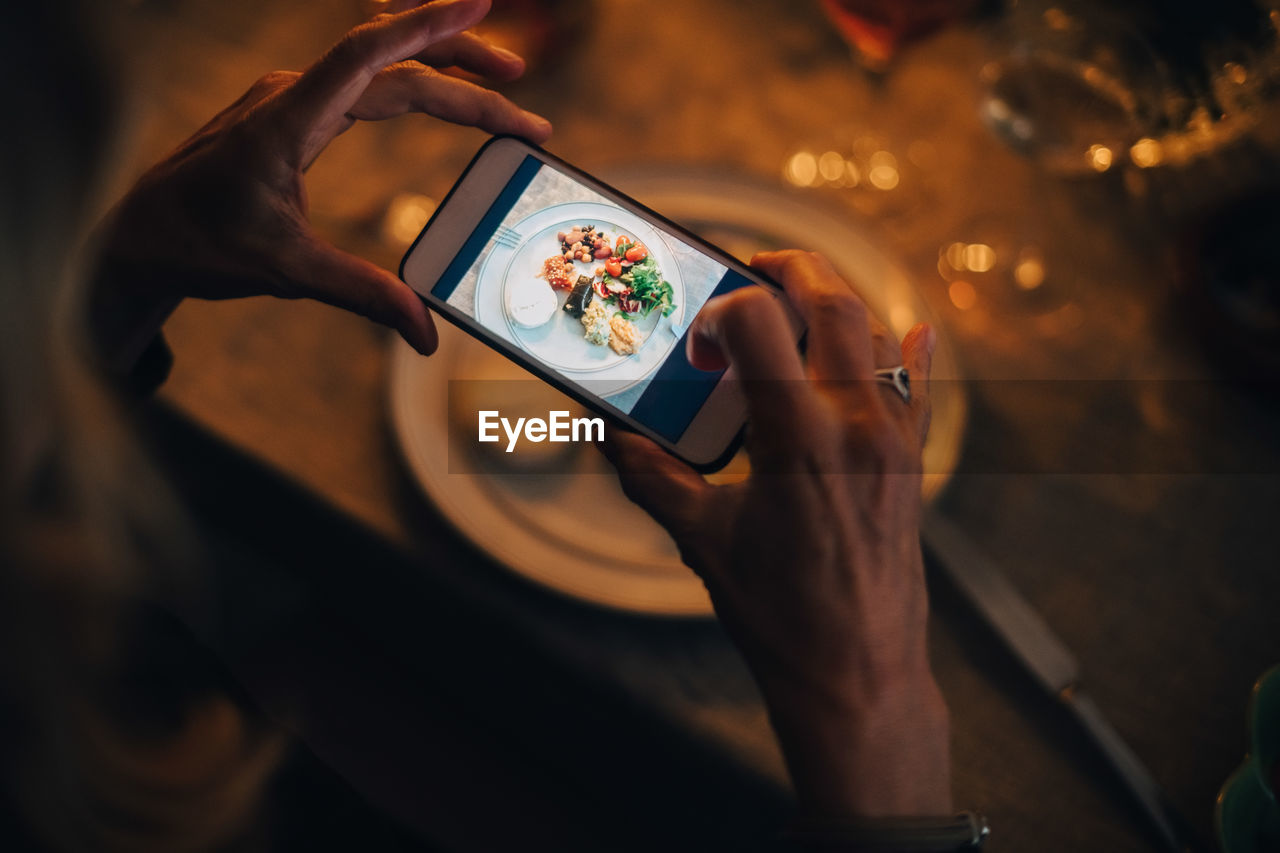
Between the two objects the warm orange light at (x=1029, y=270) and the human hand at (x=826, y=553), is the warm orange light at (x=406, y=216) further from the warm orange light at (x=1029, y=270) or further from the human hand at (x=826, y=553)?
the warm orange light at (x=1029, y=270)

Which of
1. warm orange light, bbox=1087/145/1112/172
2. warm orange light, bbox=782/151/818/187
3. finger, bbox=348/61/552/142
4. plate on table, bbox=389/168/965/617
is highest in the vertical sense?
warm orange light, bbox=1087/145/1112/172

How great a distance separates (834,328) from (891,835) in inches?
8.7

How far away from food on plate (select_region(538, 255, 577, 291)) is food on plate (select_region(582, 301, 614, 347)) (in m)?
0.02

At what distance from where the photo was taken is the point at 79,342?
425 millimetres

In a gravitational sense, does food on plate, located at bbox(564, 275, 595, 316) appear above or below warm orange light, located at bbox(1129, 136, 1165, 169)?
below

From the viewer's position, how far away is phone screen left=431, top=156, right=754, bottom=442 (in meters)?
0.40

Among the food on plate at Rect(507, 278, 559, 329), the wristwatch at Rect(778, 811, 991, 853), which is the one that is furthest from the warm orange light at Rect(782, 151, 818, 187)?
the wristwatch at Rect(778, 811, 991, 853)

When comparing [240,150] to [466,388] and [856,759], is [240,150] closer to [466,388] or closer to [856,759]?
[466,388]

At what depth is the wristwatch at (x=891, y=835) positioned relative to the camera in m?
0.34

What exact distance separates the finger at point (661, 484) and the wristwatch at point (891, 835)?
14 cm

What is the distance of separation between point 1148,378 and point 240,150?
53cm

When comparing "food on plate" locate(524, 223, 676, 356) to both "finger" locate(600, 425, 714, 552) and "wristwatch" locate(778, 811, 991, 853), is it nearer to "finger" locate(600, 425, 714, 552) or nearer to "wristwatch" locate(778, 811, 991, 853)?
"finger" locate(600, 425, 714, 552)

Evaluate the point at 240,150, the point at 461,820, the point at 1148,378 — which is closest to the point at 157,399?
the point at 240,150

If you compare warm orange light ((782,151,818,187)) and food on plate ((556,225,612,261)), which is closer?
food on plate ((556,225,612,261))
